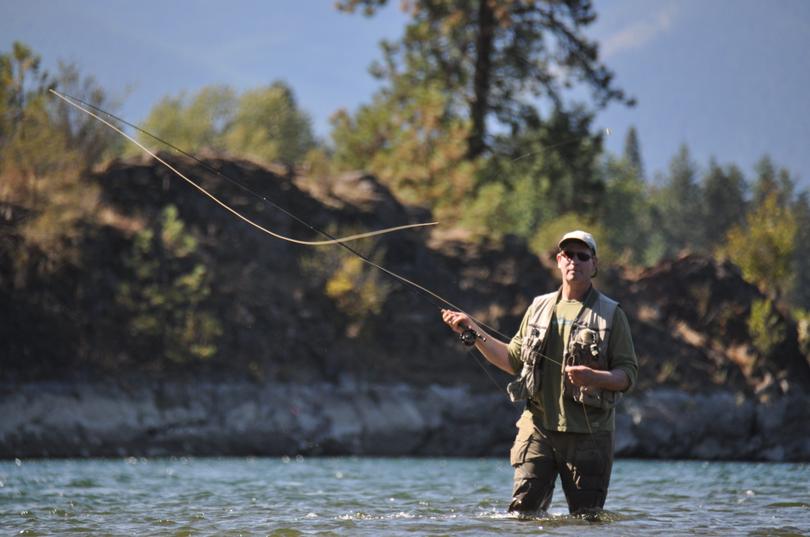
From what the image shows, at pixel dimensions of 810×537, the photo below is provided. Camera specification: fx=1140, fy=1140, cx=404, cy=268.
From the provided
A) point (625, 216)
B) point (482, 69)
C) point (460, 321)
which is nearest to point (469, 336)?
point (460, 321)

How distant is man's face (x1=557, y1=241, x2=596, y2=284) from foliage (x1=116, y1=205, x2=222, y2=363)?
14.4 m

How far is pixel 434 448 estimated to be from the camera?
820 inches

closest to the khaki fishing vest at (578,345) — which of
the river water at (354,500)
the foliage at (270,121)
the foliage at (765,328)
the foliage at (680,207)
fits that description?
the river water at (354,500)

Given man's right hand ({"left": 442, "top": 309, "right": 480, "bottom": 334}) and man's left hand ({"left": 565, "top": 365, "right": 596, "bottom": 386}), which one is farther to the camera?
man's right hand ({"left": 442, "top": 309, "right": 480, "bottom": 334})

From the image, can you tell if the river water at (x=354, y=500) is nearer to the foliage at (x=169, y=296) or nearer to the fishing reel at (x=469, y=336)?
the fishing reel at (x=469, y=336)

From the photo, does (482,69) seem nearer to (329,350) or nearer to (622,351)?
(329,350)

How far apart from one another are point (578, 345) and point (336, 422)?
13834 millimetres

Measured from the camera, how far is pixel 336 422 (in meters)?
20.4

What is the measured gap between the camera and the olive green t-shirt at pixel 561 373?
6891 mm

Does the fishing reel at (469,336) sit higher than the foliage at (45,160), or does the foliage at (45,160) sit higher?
the foliage at (45,160)

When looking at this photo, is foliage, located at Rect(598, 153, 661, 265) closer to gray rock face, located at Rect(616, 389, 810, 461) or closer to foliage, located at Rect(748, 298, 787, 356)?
foliage, located at Rect(748, 298, 787, 356)

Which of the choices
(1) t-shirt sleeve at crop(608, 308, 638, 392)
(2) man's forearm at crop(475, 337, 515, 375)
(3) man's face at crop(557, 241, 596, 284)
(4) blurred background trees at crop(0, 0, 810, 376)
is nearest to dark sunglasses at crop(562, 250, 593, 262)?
(3) man's face at crop(557, 241, 596, 284)

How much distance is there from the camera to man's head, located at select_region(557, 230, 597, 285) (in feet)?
22.6

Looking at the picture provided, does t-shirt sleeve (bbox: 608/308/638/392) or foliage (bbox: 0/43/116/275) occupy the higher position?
foliage (bbox: 0/43/116/275)
